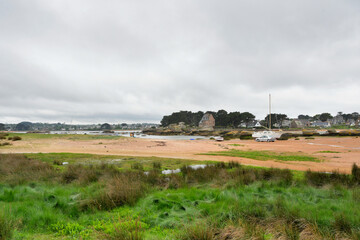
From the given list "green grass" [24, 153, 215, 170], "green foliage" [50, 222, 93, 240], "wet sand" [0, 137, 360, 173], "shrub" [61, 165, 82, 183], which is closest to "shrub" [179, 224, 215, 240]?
"green foliage" [50, 222, 93, 240]

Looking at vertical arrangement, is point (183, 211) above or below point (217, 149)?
above

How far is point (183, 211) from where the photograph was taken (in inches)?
235

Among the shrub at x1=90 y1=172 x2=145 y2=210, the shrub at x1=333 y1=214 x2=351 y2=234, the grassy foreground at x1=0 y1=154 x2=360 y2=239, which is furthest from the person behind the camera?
the shrub at x1=90 y1=172 x2=145 y2=210

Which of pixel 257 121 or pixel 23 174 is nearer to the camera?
pixel 23 174

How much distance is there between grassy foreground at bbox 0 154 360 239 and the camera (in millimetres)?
4277

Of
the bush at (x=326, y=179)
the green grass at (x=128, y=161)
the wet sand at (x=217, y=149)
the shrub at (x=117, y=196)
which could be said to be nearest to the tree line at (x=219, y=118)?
the wet sand at (x=217, y=149)

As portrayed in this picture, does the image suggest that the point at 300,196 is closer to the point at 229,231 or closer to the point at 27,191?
the point at 229,231

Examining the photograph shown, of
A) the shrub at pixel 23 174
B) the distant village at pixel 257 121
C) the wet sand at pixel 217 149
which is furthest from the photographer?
the distant village at pixel 257 121

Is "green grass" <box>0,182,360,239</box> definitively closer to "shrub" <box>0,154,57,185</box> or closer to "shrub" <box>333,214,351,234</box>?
"shrub" <box>333,214,351,234</box>

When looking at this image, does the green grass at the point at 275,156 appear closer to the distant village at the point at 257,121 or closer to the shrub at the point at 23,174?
the shrub at the point at 23,174

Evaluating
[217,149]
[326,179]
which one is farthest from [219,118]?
[326,179]

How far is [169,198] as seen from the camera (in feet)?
22.5

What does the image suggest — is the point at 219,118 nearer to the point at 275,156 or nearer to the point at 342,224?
the point at 275,156

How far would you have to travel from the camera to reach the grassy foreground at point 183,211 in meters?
4.28
